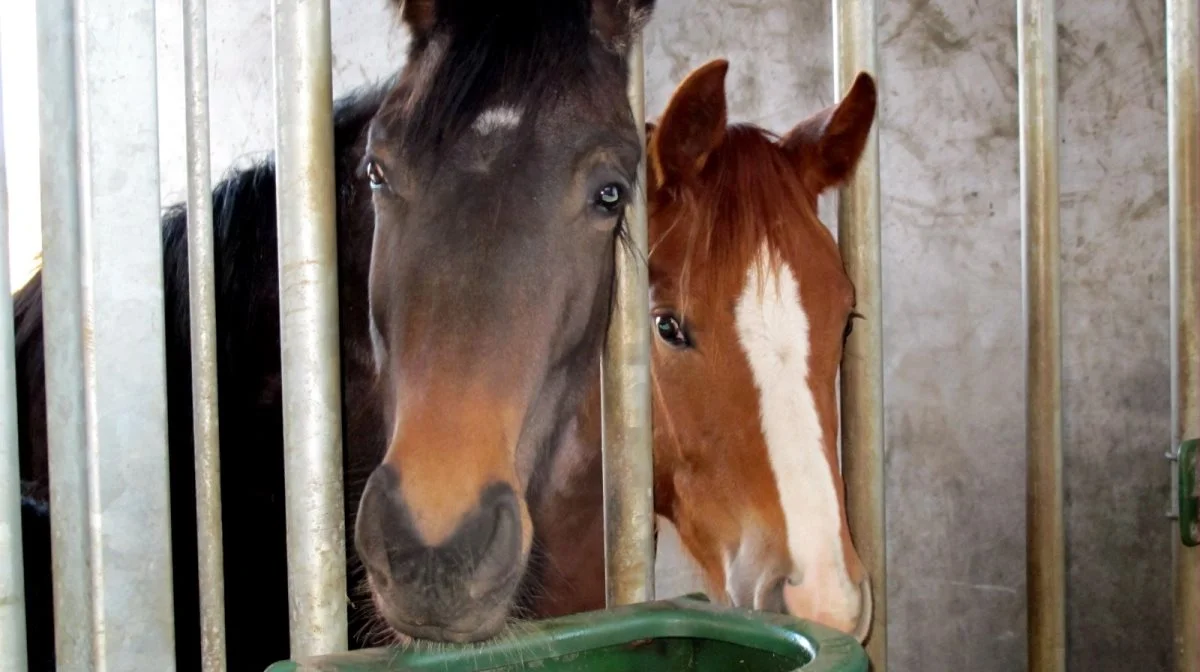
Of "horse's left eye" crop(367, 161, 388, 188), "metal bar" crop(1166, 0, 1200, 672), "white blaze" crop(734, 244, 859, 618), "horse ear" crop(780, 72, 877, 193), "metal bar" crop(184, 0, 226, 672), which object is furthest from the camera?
"horse ear" crop(780, 72, 877, 193)

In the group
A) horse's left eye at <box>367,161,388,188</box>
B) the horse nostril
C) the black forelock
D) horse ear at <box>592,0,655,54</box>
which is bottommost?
the horse nostril

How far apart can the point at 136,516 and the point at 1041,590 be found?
1.44m

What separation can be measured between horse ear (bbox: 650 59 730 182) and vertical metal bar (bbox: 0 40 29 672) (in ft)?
3.83

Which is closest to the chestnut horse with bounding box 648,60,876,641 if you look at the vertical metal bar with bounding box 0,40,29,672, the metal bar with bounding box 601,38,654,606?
the metal bar with bounding box 601,38,654,606

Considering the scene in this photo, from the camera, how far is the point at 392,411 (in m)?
1.52

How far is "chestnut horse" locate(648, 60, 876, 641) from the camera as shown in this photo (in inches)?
64.3

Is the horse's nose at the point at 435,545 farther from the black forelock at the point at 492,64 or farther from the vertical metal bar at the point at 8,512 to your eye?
the black forelock at the point at 492,64

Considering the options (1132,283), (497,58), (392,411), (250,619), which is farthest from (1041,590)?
(1132,283)

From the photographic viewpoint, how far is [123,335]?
1.04 metres

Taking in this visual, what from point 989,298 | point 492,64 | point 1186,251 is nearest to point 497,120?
point 492,64

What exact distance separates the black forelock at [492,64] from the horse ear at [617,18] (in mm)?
54

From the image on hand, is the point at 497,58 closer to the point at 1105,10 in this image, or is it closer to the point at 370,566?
the point at 370,566

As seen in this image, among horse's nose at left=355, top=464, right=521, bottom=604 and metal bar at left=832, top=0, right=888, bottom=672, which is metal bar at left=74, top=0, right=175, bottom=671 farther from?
metal bar at left=832, top=0, right=888, bottom=672

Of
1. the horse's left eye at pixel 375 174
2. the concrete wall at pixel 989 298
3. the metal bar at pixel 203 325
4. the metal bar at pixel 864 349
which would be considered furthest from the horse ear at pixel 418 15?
the concrete wall at pixel 989 298
